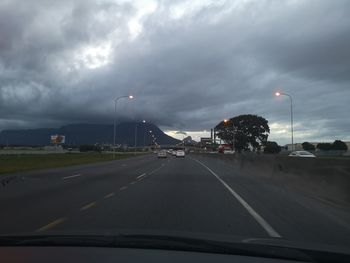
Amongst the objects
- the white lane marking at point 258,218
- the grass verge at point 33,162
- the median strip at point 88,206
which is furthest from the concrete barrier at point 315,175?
the grass verge at point 33,162

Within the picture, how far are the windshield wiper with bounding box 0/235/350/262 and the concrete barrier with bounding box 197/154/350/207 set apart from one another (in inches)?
442

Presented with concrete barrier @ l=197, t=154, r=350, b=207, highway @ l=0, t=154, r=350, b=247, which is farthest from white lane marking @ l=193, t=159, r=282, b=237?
concrete barrier @ l=197, t=154, r=350, b=207

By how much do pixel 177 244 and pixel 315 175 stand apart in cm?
1542

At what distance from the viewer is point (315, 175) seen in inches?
797

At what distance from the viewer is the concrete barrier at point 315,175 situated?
1692 cm

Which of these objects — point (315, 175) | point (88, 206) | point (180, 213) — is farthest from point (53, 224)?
point (315, 175)

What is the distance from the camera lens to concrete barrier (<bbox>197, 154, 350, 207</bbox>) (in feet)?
55.5

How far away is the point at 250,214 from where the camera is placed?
1430 centimetres

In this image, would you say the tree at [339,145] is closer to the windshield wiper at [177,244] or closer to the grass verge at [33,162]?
the grass verge at [33,162]

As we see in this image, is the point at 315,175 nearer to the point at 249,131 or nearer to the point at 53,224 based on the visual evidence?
the point at 53,224

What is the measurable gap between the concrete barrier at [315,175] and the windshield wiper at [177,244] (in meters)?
11.2

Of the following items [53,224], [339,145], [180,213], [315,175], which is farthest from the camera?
[339,145]

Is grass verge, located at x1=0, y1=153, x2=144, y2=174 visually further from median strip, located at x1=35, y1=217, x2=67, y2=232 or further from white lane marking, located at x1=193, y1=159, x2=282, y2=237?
median strip, located at x1=35, y1=217, x2=67, y2=232

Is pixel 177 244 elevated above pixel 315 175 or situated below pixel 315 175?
below
